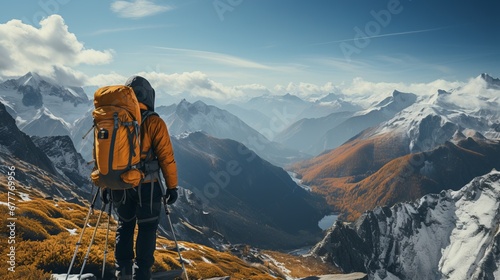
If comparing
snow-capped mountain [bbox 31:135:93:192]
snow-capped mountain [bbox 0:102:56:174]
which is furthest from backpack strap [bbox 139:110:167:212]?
snow-capped mountain [bbox 31:135:93:192]

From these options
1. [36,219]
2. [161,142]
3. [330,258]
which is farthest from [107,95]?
[330,258]

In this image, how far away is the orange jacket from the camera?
10.3 m

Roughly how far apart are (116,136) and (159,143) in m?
1.42

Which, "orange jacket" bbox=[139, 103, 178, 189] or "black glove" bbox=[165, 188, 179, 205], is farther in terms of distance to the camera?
"black glove" bbox=[165, 188, 179, 205]

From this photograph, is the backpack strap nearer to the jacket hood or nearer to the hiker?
the hiker

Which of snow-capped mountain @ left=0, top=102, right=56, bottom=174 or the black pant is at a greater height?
snow-capped mountain @ left=0, top=102, right=56, bottom=174

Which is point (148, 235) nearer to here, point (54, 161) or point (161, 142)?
point (161, 142)

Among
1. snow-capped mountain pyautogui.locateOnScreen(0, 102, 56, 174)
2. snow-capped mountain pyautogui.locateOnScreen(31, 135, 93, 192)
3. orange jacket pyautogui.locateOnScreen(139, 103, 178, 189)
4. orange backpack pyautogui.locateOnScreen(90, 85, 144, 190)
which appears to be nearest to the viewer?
orange backpack pyautogui.locateOnScreen(90, 85, 144, 190)

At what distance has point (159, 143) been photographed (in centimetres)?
1037

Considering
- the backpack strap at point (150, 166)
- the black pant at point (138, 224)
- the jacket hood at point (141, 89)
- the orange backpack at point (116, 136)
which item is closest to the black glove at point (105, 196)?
the black pant at point (138, 224)

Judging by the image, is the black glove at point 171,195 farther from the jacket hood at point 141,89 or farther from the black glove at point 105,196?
the jacket hood at point 141,89

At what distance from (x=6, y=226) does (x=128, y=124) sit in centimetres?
1557

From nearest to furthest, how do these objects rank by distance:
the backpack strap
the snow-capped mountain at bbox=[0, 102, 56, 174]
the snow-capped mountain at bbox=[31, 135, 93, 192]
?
the backpack strap → the snow-capped mountain at bbox=[0, 102, 56, 174] → the snow-capped mountain at bbox=[31, 135, 93, 192]

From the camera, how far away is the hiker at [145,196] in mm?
10367
